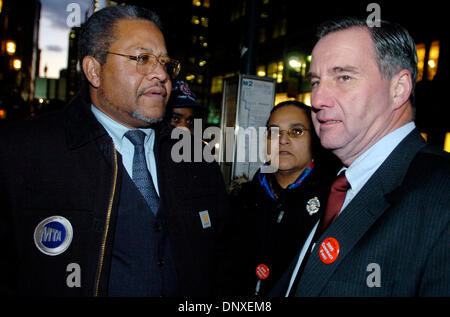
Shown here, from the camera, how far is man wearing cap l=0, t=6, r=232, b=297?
71.8 inches

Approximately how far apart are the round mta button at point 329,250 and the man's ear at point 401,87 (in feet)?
2.84

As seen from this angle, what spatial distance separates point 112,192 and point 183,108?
2589 millimetres

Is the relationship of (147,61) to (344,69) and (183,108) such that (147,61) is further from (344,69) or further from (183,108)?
(183,108)

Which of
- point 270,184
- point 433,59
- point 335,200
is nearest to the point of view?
point 335,200

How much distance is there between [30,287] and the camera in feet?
5.91

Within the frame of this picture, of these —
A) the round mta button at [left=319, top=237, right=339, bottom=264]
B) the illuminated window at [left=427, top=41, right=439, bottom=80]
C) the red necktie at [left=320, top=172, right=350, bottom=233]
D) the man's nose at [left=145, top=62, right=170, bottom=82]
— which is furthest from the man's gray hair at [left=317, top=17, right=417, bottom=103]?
the illuminated window at [left=427, top=41, right=439, bottom=80]

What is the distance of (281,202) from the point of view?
300 centimetres

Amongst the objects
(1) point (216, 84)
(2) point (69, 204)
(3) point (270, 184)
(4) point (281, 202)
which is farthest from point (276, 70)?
(2) point (69, 204)

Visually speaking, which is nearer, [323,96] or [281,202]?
[323,96]

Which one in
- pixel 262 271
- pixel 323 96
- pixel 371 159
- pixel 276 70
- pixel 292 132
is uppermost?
pixel 276 70

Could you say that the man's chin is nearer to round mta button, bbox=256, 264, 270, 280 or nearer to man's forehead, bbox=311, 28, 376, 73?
man's forehead, bbox=311, 28, 376, 73

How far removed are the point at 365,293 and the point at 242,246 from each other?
70.0 inches
